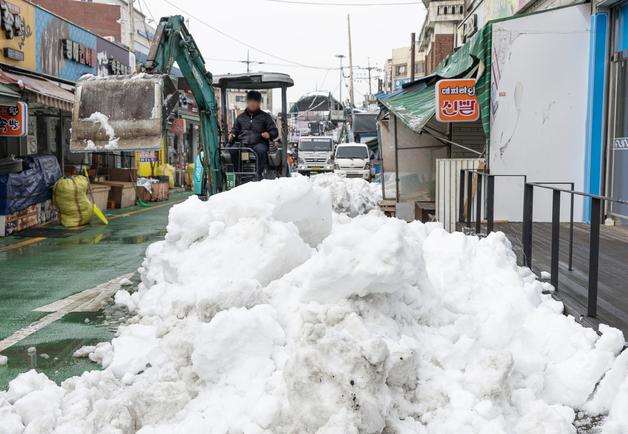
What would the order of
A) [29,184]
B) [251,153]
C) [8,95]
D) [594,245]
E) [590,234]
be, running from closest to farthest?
1. [594,245]
2. [590,234]
3. [8,95]
4. [251,153]
5. [29,184]

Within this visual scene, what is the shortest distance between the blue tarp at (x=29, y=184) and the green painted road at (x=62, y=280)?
75cm

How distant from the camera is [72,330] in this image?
5.67 m

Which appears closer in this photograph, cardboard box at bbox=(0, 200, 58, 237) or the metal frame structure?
the metal frame structure

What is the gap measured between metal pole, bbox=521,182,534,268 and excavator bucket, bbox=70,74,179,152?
5323 millimetres

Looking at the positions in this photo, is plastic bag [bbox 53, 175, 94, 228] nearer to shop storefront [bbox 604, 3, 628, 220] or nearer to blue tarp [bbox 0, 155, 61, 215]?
blue tarp [bbox 0, 155, 61, 215]

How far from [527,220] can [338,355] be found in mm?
3591

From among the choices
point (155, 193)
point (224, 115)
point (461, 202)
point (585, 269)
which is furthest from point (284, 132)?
point (155, 193)

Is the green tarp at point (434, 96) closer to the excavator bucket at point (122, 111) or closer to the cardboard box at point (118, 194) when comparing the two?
the excavator bucket at point (122, 111)

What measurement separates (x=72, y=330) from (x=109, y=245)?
534 cm

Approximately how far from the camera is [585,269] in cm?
643

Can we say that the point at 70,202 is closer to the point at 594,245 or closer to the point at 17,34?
the point at 17,34

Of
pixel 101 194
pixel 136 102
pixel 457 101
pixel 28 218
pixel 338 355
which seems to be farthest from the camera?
pixel 101 194

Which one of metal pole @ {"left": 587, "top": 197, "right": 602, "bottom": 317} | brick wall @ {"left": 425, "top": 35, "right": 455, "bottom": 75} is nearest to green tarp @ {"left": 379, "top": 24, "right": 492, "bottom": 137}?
metal pole @ {"left": 587, "top": 197, "right": 602, "bottom": 317}

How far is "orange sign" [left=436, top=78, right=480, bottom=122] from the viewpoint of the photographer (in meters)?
10.6
